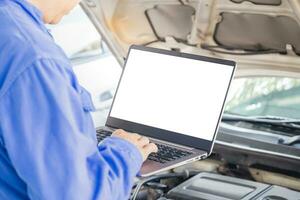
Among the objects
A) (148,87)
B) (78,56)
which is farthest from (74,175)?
(78,56)

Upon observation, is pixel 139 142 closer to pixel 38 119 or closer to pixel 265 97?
pixel 38 119

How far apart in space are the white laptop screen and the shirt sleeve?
0.83 metres

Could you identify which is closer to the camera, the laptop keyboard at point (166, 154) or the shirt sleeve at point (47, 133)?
the shirt sleeve at point (47, 133)

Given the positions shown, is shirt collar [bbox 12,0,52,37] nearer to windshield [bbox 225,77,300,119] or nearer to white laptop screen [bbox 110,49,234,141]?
white laptop screen [bbox 110,49,234,141]

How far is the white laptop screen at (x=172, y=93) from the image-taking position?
177 centimetres

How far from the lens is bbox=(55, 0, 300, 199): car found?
5.95 ft

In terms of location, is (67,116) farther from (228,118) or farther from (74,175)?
(228,118)

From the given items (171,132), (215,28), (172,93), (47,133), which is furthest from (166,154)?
(47,133)

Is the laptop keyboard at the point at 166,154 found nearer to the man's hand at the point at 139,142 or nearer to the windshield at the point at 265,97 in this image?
the man's hand at the point at 139,142

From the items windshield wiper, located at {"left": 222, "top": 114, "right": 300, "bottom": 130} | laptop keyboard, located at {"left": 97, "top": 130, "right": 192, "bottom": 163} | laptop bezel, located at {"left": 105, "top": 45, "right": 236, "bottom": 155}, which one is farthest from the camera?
windshield wiper, located at {"left": 222, "top": 114, "right": 300, "bottom": 130}

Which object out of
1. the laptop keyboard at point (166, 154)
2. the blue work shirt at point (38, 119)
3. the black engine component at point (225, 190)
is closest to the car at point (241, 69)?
the black engine component at point (225, 190)

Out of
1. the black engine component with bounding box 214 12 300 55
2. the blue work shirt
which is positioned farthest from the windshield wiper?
the blue work shirt

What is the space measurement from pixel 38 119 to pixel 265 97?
4.97 feet

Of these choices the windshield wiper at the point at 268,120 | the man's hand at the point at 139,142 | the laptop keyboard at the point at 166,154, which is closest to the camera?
the man's hand at the point at 139,142
